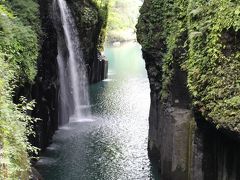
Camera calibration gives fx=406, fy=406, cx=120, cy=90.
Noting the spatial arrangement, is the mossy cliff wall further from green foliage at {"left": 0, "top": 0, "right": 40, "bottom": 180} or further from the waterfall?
the waterfall

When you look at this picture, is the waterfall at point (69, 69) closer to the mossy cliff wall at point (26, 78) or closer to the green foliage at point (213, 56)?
the mossy cliff wall at point (26, 78)

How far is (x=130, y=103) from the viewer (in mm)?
30922

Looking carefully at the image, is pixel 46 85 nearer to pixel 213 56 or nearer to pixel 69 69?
pixel 69 69

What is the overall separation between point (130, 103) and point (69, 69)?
574cm

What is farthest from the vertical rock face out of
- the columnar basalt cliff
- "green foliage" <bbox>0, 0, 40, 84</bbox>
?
the columnar basalt cliff

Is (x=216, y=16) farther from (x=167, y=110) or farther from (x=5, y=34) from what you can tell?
(x=5, y=34)

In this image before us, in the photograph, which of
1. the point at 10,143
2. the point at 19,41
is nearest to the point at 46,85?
the point at 19,41

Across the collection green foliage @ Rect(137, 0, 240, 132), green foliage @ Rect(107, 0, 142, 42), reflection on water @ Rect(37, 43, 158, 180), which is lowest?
reflection on water @ Rect(37, 43, 158, 180)

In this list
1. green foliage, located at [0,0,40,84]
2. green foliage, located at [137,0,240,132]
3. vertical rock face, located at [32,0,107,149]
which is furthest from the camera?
vertical rock face, located at [32,0,107,149]

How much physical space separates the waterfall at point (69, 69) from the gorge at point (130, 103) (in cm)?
9

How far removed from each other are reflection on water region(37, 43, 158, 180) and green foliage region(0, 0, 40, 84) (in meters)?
4.45

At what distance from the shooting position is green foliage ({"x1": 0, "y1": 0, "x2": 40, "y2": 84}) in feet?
45.4

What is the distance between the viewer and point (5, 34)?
1389 centimetres

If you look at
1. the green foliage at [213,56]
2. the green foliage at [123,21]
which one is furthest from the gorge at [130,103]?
the green foliage at [123,21]
